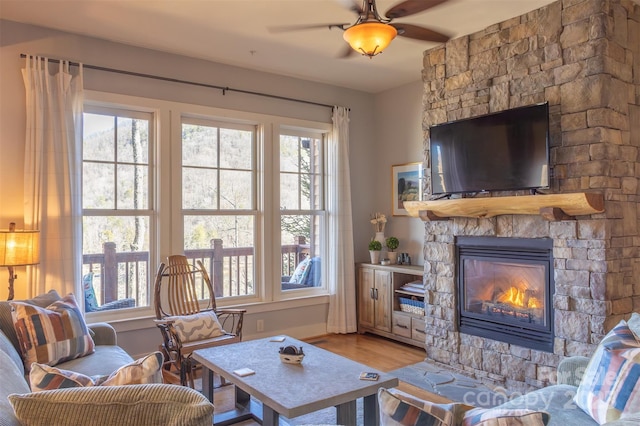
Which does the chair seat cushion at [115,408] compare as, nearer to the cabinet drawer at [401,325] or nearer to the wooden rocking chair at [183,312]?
the wooden rocking chair at [183,312]

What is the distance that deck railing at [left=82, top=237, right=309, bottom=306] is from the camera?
410 centimetres

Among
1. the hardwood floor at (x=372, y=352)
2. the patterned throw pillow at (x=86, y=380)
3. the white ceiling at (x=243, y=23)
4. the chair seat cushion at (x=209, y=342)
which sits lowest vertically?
the hardwood floor at (x=372, y=352)

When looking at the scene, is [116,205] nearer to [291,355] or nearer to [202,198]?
[202,198]

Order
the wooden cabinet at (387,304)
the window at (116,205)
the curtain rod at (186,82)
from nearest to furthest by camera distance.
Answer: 1. the curtain rod at (186,82)
2. the window at (116,205)
3. the wooden cabinet at (387,304)

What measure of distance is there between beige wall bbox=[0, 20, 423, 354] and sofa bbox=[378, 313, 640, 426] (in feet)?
9.98

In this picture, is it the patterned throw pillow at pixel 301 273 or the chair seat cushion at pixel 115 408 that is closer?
the chair seat cushion at pixel 115 408

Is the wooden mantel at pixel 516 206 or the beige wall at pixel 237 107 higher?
the beige wall at pixel 237 107

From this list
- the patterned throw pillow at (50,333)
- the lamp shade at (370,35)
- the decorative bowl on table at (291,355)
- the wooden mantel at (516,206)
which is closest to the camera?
the lamp shade at (370,35)

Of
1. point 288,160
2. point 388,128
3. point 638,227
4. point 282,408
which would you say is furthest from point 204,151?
point 638,227

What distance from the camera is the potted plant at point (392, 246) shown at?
5289mm

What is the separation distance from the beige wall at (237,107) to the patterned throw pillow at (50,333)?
3.54ft

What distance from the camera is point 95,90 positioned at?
395 cm

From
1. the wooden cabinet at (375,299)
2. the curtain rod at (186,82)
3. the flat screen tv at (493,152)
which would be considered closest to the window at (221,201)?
the curtain rod at (186,82)

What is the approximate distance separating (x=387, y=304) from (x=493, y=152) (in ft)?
7.03
